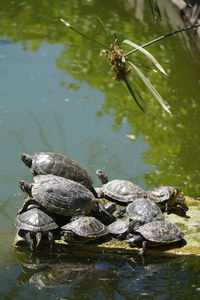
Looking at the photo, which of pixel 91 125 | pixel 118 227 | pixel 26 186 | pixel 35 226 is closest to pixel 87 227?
pixel 118 227

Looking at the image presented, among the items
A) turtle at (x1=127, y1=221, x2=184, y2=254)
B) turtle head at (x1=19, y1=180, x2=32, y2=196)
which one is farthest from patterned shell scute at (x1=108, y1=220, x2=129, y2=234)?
turtle head at (x1=19, y1=180, x2=32, y2=196)

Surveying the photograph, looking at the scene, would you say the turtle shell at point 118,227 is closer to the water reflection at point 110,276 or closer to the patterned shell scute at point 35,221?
the water reflection at point 110,276

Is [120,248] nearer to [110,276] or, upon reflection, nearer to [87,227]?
[87,227]

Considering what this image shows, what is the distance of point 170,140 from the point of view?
780cm

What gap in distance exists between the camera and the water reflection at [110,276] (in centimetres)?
438

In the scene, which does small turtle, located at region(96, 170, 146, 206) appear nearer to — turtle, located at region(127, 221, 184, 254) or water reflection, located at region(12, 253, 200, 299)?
turtle, located at region(127, 221, 184, 254)

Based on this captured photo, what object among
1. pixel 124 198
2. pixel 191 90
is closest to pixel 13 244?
pixel 124 198

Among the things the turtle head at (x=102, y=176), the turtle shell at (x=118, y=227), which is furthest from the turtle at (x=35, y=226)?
the turtle head at (x=102, y=176)

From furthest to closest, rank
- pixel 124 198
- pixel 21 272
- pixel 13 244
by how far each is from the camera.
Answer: pixel 124 198
pixel 13 244
pixel 21 272

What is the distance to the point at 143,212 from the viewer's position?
16.8ft

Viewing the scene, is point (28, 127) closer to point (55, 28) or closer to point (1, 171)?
point (1, 171)

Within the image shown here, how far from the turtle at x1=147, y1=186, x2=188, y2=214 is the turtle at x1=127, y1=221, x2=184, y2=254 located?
46cm

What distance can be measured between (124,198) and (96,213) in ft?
1.23

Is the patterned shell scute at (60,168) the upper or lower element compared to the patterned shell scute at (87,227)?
lower
